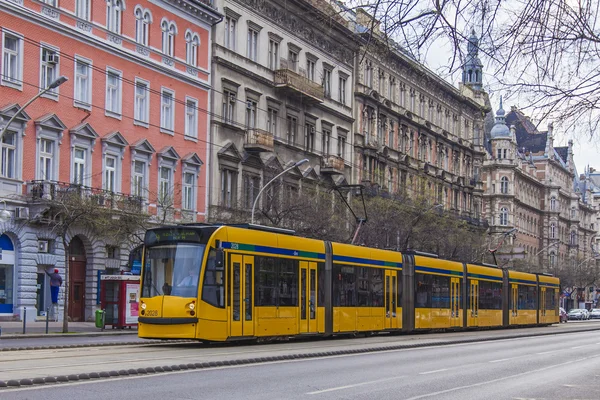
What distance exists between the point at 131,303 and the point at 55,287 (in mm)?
3085

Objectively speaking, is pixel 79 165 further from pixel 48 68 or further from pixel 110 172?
pixel 48 68

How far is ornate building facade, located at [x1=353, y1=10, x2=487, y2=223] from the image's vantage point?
6738 cm

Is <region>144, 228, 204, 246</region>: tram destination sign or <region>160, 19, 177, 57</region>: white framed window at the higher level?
<region>160, 19, 177, 57</region>: white framed window

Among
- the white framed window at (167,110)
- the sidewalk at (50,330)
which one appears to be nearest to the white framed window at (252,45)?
the white framed window at (167,110)

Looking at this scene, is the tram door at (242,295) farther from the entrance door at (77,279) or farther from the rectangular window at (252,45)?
the rectangular window at (252,45)

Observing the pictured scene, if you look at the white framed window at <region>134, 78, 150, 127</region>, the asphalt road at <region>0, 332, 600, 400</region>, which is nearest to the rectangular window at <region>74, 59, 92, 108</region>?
the white framed window at <region>134, 78, 150, 127</region>

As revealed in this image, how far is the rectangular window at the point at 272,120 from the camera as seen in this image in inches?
2228

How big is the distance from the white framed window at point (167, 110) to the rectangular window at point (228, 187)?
4700 millimetres

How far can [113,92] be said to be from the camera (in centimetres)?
4416

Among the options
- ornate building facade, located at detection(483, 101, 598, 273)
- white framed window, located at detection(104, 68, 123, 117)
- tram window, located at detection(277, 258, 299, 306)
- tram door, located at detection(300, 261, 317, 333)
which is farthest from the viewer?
ornate building facade, located at detection(483, 101, 598, 273)

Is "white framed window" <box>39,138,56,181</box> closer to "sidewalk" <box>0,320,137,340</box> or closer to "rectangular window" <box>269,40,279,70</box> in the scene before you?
"sidewalk" <box>0,320,137,340</box>

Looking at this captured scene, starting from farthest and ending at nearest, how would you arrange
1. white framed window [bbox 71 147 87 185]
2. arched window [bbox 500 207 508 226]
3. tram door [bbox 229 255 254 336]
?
arched window [bbox 500 207 508 226] < white framed window [bbox 71 147 87 185] < tram door [bbox 229 255 254 336]

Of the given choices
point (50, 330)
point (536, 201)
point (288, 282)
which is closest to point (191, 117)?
point (50, 330)

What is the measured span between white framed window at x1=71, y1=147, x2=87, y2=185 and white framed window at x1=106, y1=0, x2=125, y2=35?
556cm
